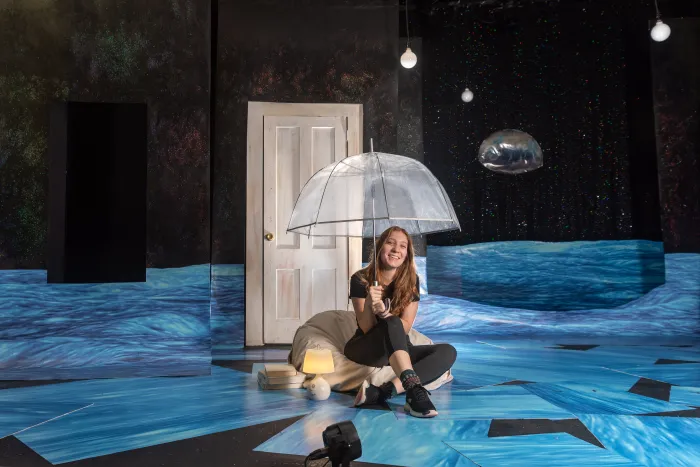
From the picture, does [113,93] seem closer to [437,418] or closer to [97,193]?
[97,193]

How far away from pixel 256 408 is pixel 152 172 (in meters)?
2.19

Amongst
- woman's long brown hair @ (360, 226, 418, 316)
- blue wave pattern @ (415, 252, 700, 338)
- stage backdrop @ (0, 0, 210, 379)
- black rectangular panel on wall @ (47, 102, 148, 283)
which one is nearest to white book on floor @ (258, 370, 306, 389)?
woman's long brown hair @ (360, 226, 418, 316)

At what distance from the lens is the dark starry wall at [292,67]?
5.35 m

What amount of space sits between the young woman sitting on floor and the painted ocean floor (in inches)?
6.0

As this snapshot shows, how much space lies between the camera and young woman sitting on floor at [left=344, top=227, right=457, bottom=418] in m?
2.89

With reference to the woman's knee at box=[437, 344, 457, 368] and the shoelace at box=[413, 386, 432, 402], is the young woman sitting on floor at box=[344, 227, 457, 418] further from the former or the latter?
the shoelace at box=[413, 386, 432, 402]

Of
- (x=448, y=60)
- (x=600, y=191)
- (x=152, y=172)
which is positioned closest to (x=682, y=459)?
(x=152, y=172)

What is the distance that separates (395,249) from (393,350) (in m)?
0.53

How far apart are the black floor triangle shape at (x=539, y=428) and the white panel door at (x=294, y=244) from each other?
281 centimetres

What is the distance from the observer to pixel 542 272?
6.18m

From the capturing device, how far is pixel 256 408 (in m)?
2.85

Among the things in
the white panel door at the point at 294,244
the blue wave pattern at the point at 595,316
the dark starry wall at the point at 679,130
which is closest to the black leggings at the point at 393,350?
the white panel door at the point at 294,244

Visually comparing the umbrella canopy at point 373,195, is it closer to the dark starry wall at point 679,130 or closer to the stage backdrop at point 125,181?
the stage backdrop at point 125,181

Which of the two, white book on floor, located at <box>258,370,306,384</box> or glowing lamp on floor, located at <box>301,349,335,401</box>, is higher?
glowing lamp on floor, located at <box>301,349,335,401</box>
